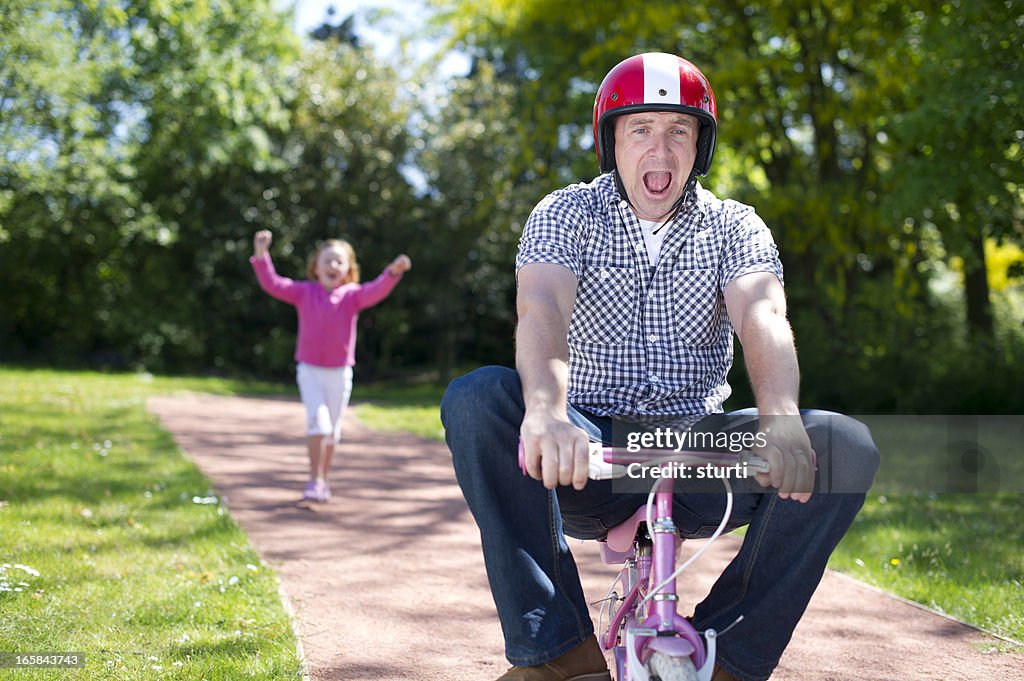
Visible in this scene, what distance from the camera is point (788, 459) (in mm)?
2199

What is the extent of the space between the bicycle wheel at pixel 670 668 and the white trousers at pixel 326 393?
16.9 feet

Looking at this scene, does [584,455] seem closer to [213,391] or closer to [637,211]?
[637,211]

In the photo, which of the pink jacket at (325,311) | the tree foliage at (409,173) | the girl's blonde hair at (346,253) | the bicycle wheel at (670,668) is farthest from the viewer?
the tree foliage at (409,173)

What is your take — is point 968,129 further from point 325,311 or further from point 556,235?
point 556,235

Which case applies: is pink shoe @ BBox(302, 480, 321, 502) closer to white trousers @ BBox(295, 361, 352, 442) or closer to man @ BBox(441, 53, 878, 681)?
white trousers @ BBox(295, 361, 352, 442)

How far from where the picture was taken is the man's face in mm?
2951

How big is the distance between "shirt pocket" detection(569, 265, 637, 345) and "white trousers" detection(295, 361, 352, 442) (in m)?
4.41

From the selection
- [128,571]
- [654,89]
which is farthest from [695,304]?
[128,571]

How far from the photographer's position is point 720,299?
2.96 metres

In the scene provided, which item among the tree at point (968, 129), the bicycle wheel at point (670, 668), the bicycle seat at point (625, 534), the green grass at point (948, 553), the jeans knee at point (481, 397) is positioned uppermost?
the tree at point (968, 129)

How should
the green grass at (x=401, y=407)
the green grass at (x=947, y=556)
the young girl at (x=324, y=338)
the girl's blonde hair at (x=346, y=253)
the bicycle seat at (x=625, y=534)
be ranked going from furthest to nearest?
the green grass at (x=401, y=407) → the girl's blonde hair at (x=346, y=253) → the young girl at (x=324, y=338) → the green grass at (x=947, y=556) → the bicycle seat at (x=625, y=534)

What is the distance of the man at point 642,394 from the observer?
7.79 feet

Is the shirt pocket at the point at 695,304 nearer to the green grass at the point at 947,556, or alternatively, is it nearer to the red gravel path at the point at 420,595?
the red gravel path at the point at 420,595

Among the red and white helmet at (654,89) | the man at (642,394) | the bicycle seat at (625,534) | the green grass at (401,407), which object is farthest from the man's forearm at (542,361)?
the green grass at (401,407)
